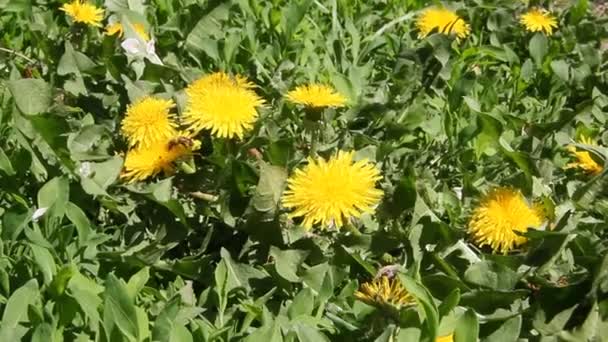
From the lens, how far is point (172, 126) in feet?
6.15

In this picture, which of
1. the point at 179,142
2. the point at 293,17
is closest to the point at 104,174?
the point at 179,142

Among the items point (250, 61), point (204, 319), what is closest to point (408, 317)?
point (204, 319)

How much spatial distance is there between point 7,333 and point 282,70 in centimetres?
102

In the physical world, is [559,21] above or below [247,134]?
below

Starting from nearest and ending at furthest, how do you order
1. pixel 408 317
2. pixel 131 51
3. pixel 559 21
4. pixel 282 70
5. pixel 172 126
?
pixel 408 317, pixel 172 126, pixel 131 51, pixel 282 70, pixel 559 21

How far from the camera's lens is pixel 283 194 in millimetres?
1702

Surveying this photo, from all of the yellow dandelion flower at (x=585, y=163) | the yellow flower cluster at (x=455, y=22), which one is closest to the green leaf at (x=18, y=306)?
the yellow dandelion flower at (x=585, y=163)

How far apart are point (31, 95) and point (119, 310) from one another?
67cm

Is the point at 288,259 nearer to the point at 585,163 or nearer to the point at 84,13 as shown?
the point at 585,163

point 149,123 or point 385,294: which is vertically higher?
point 149,123

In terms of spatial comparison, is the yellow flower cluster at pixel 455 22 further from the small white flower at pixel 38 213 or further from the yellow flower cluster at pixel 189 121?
the small white flower at pixel 38 213

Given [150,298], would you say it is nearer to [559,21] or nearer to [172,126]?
[172,126]

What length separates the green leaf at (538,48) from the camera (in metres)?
2.62

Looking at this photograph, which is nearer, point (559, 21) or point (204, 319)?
point (204, 319)
